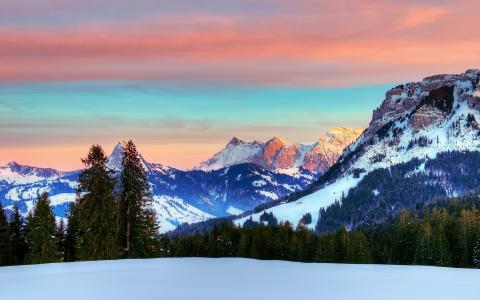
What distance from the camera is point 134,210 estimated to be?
63.3 metres

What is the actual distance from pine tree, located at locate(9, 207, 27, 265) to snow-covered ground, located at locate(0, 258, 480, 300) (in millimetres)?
66904

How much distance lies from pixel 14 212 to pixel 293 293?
79.4m

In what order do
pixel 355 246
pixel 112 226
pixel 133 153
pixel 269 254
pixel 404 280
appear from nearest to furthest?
pixel 404 280 → pixel 112 226 → pixel 133 153 → pixel 355 246 → pixel 269 254

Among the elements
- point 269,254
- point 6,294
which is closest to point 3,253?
point 6,294

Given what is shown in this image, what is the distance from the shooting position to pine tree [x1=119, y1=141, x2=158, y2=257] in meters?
62.8

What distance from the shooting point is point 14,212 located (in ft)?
284

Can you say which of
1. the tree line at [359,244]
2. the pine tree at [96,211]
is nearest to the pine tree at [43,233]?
the pine tree at [96,211]

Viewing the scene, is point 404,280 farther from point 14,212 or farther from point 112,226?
point 14,212

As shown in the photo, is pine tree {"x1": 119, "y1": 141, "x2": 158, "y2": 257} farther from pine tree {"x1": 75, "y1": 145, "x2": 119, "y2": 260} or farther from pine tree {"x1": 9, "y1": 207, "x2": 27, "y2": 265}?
pine tree {"x1": 9, "y1": 207, "x2": 27, "y2": 265}

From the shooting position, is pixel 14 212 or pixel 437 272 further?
pixel 14 212

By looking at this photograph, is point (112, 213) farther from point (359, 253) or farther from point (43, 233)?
point (359, 253)

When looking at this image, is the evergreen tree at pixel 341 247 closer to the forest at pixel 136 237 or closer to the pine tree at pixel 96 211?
the forest at pixel 136 237

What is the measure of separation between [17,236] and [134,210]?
1303 inches

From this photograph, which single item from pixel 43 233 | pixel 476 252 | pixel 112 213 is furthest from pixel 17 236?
pixel 476 252
